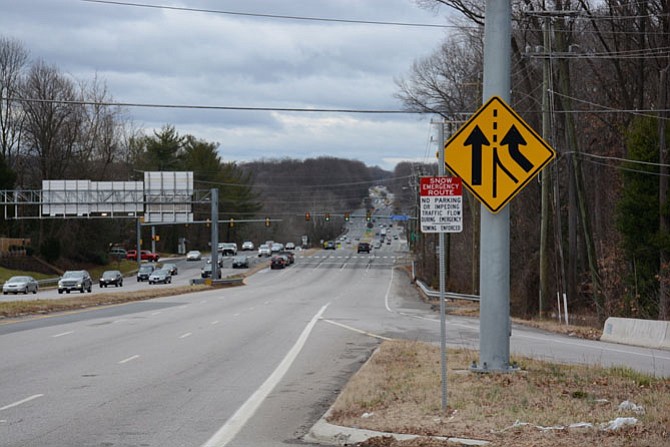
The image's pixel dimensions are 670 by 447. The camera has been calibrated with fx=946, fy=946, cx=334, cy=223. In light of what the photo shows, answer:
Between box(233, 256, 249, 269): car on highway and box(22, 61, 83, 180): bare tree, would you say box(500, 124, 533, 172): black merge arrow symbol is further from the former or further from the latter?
box(233, 256, 249, 269): car on highway

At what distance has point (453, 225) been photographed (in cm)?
1166

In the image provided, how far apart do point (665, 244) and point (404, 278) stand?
164ft

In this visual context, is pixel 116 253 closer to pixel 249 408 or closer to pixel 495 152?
pixel 249 408

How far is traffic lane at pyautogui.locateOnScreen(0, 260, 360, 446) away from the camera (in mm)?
11555

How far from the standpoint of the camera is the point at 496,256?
46.8ft

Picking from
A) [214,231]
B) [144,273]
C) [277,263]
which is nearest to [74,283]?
[214,231]

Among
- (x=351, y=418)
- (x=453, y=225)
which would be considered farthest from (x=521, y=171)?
(x=351, y=418)

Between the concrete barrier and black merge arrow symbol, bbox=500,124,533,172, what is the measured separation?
553 inches

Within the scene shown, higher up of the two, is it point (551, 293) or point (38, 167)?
point (38, 167)

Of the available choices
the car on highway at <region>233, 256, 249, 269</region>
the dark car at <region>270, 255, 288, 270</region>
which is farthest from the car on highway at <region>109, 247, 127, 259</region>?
the dark car at <region>270, 255, 288, 270</region>

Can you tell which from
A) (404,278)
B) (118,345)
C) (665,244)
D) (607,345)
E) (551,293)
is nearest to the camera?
(118,345)

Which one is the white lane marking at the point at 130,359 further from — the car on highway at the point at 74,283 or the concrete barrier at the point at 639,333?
the car on highway at the point at 74,283

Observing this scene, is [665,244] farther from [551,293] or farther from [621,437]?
[621,437]

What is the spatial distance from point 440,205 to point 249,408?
4.07 meters
